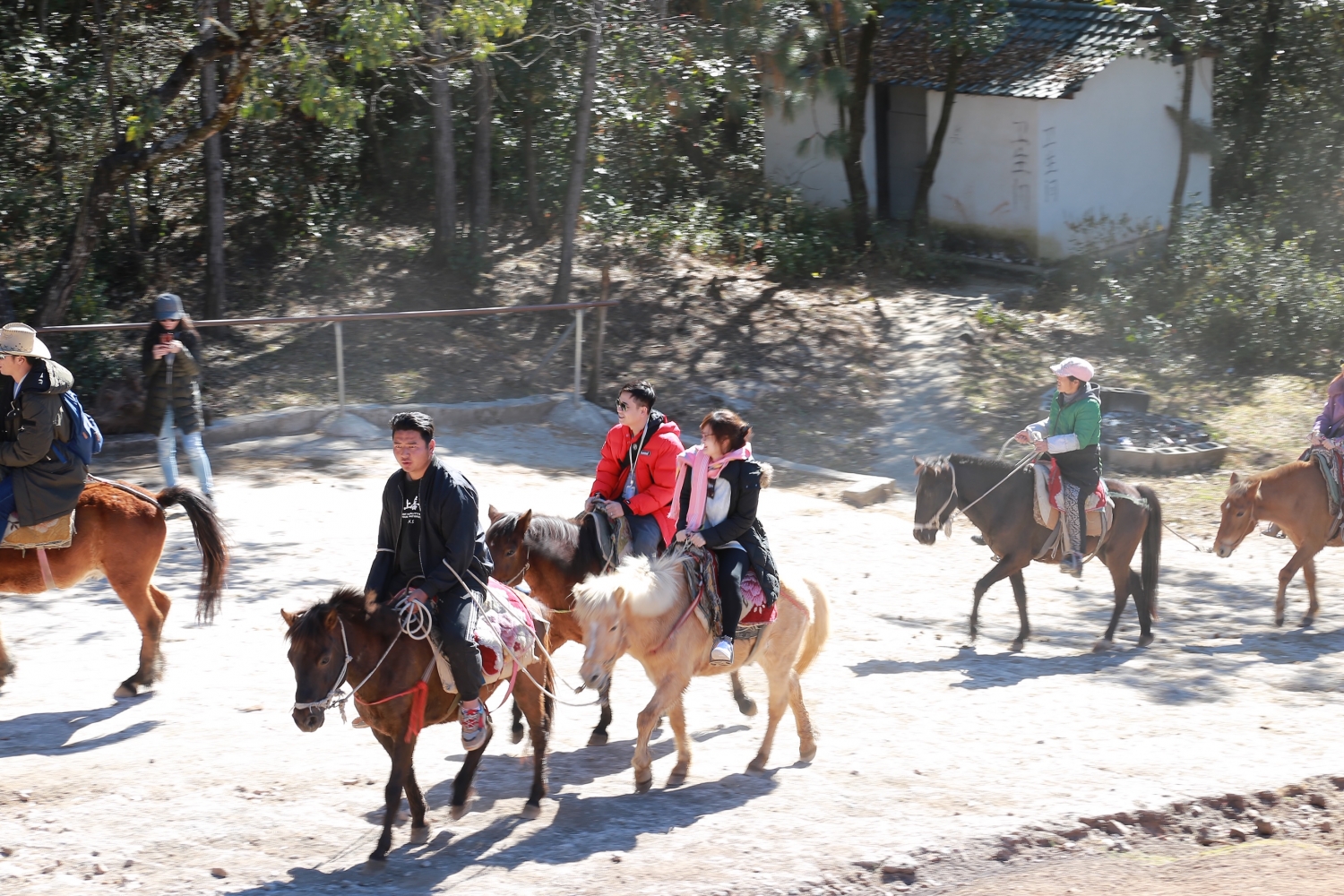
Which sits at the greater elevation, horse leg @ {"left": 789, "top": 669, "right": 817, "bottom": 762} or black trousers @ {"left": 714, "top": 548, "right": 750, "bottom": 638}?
black trousers @ {"left": 714, "top": 548, "right": 750, "bottom": 638}

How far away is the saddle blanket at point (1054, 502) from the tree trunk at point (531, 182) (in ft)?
42.1

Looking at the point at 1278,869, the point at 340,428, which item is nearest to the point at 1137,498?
the point at 1278,869

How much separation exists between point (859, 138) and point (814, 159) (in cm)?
225

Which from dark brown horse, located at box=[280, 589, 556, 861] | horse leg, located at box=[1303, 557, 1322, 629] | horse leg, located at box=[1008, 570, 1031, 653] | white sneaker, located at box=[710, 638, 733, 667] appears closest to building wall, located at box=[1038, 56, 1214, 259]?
horse leg, located at box=[1303, 557, 1322, 629]

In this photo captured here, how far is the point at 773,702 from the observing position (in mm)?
7012

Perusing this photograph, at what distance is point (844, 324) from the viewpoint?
63.0 feet

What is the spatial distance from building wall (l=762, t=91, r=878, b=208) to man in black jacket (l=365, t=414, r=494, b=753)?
1876 cm

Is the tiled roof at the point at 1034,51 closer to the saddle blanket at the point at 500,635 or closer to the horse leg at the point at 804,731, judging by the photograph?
the horse leg at the point at 804,731

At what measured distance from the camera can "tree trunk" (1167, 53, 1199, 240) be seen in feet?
72.4

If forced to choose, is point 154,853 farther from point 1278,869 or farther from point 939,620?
point 939,620

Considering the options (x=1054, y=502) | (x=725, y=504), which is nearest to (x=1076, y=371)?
(x=1054, y=502)

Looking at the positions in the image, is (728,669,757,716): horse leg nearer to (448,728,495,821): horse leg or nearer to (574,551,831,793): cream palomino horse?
(574,551,831,793): cream palomino horse

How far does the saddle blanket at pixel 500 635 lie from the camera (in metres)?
5.82

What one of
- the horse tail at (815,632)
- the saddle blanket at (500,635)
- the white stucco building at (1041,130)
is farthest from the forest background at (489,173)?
the saddle blanket at (500,635)
